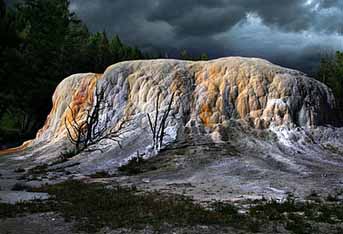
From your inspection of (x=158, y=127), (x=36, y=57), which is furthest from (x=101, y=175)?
(x=36, y=57)

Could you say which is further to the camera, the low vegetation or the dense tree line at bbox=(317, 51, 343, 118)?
the dense tree line at bbox=(317, 51, 343, 118)

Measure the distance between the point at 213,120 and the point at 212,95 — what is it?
A: 76.1 inches

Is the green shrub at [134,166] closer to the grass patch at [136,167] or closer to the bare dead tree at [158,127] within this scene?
the grass patch at [136,167]

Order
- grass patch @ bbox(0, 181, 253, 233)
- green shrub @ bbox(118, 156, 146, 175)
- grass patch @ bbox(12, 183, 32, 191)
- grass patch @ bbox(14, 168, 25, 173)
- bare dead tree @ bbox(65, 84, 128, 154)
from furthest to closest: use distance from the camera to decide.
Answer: bare dead tree @ bbox(65, 84, 128, 154) < grass patch @ bbox(14, 168, 25, 173) < green shrub @ bbox(118, 156, 146, 175) < grass patch @ bbox(12, 183, 32, 191) < grass patch @ bbox(0, 181, 253, 233)

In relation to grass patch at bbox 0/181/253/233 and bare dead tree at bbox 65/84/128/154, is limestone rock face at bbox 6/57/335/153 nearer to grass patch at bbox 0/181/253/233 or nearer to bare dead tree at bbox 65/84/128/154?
bare dead tree at bbox 65/84/128/154

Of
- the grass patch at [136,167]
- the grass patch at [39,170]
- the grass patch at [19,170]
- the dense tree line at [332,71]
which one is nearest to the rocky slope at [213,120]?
the grass patch at [136,167]

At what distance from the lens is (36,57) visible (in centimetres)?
5066

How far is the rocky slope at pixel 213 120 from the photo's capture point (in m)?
26.7

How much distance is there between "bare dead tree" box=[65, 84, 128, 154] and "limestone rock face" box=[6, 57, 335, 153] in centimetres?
44

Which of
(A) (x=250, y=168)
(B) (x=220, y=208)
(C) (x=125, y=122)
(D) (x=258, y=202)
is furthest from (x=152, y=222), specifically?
(C) (x=125, y=122)

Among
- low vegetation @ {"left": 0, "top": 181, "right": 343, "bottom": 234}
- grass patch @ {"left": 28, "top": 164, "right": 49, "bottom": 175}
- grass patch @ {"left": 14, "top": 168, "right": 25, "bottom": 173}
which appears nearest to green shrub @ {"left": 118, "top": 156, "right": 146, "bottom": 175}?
grass patch @ {"left": 28, "top": 164, "right": 49, "bottom": 175}

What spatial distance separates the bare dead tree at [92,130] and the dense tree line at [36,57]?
4.97 m

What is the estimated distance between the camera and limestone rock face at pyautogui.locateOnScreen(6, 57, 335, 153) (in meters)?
32.0

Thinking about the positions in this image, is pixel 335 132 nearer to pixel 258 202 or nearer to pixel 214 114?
pixel 214 114
